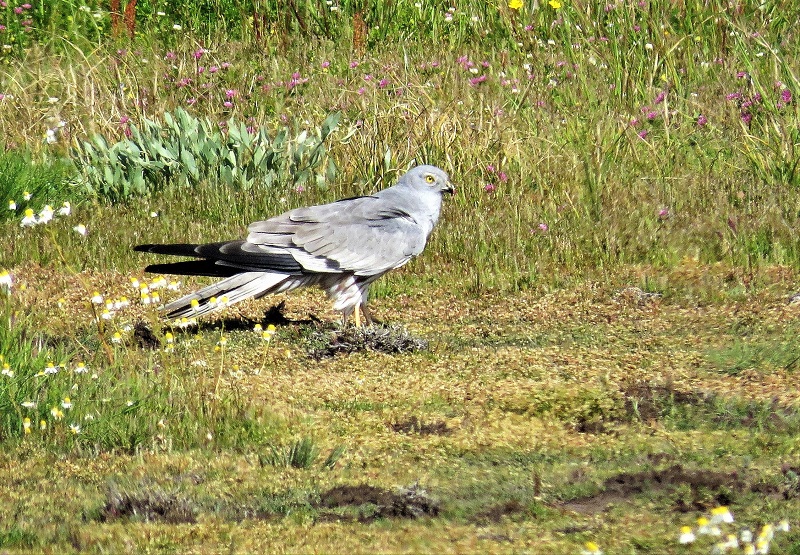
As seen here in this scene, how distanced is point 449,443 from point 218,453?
86 cm

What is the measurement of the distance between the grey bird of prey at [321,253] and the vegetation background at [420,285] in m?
0.22

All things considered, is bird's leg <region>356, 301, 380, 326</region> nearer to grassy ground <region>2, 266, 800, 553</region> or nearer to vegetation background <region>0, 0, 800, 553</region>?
vegetation background <region>0, 0, 800, 553</region>

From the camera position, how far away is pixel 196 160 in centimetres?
867

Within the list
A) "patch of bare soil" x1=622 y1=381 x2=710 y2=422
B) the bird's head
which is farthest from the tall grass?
"patch of bare soil" x1=622 y1=381 x2=710 y2=422

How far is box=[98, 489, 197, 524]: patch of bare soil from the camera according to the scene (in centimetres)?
382

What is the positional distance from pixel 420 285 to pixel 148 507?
3.63m

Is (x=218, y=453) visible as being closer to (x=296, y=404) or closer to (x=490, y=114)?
(x=296, y=404)

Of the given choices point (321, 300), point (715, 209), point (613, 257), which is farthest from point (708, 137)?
point (321, 300)

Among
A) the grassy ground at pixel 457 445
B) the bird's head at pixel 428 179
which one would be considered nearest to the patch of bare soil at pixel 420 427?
the grassy ground at pixel 457 445

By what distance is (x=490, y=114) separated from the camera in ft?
29.9

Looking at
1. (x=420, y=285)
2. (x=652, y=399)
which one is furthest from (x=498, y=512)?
(x=420, y=285)

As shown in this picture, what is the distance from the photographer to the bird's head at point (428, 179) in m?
6.71

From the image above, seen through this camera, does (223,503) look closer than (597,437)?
Yes

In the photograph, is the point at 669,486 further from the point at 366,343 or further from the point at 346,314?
the point at 346,314
